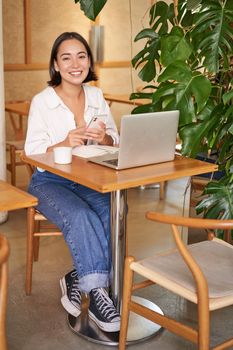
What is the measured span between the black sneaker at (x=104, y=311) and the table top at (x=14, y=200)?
0.73m

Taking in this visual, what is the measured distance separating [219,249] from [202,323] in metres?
0.44

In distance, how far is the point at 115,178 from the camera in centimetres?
222

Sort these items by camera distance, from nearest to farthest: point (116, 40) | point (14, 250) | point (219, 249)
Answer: point (219, 249), point (14, 250), point (116, 40)

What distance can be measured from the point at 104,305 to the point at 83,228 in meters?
0.34

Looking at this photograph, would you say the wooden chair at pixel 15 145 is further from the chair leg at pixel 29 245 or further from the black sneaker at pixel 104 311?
the black sneaker at pixel 104 311

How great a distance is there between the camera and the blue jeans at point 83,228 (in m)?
2.51

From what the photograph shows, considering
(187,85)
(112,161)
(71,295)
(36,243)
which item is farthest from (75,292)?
(187,85)

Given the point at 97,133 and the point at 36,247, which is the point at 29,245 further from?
the point at 97,133

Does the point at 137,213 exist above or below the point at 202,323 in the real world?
below

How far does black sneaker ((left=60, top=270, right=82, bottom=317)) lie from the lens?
2713 millimetres

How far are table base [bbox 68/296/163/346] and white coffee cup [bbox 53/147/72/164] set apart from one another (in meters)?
0.68

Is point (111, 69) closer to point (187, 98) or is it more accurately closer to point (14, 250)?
point (14, 250)

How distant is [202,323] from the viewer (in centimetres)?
191

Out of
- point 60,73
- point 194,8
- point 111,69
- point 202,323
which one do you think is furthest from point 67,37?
point 111,69
